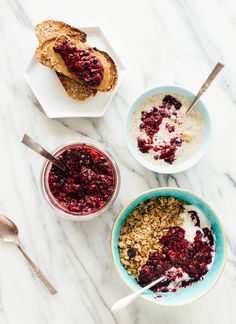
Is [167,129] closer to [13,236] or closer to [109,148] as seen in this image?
[109,148]

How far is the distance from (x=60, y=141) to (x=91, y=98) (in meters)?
0.19

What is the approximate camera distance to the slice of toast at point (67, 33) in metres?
1.90

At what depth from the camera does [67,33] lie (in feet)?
6.23

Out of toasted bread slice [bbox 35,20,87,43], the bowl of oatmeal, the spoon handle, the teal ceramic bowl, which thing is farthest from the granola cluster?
toasted bread slice [bbox 35,20,87,43]

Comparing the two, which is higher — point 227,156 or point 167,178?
point 227,156

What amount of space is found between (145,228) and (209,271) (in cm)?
25

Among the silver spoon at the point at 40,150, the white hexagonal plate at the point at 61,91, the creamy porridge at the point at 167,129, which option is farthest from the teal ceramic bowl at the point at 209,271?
the white hexagonal plate at the point at 61,91

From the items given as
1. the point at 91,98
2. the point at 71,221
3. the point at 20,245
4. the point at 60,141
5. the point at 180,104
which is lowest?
the point at 20,245

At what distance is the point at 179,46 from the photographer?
1.97 metres

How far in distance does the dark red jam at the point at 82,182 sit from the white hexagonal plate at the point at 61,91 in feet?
0.57

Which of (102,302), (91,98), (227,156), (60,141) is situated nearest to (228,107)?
(227,156)

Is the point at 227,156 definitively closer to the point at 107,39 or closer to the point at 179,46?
the point at 179,46

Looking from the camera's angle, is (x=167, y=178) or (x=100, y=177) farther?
(x=167, y=178)

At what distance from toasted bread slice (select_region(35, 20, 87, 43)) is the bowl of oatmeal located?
31 cm
